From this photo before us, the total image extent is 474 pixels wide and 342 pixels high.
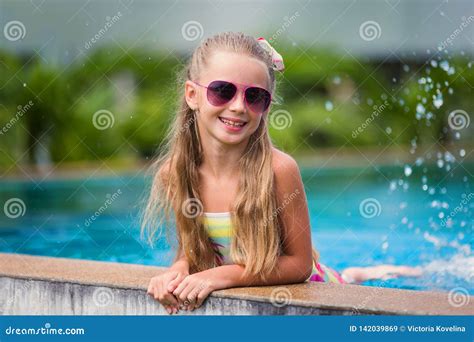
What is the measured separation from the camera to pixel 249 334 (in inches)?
124

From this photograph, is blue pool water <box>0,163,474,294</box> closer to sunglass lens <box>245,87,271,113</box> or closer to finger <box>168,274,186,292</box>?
finger <box>168,274,186,292</box>

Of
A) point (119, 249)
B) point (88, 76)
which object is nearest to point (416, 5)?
point (88, 76)

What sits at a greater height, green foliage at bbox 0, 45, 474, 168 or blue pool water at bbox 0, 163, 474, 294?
green foliage at bbox 0, 45, 474, 168

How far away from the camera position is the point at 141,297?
3.36 m

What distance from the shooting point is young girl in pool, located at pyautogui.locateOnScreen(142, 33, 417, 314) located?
10.9 ft

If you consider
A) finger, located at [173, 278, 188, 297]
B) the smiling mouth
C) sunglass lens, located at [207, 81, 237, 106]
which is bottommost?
finger, located at [173, 278, 188, 297]

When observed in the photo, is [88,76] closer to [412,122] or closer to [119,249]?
[412,122]

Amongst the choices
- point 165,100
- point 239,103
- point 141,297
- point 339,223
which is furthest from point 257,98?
point 165,100

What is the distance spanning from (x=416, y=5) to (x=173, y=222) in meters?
16.1

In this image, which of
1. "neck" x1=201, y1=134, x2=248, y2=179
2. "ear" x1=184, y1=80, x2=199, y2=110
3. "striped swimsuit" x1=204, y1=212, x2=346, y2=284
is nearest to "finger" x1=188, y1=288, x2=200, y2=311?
"striped swimsuit" x1=204, y1=212, x2=346, y2=284

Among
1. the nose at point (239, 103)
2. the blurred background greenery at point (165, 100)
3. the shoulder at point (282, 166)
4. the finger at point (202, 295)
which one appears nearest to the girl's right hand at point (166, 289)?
the finger at point (202, 295)

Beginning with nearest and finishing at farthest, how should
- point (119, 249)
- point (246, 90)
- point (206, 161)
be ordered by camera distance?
point (246, 90) < point (206, 161) < point (119, 249)

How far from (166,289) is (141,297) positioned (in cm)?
18

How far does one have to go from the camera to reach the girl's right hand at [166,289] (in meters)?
3.24
